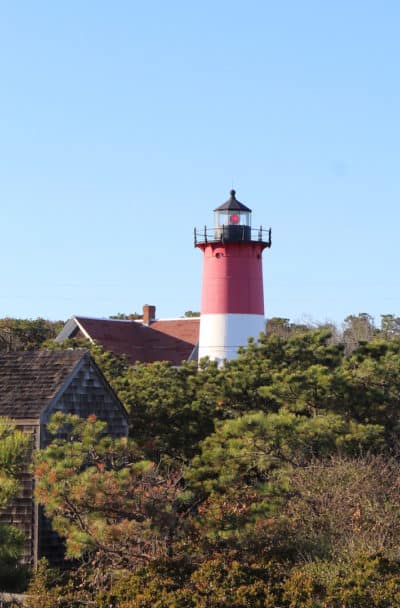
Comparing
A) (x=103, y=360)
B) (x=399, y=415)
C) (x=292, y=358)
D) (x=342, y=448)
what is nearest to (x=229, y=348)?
(x=103, y=360)

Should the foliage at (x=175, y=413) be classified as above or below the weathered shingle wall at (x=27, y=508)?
above

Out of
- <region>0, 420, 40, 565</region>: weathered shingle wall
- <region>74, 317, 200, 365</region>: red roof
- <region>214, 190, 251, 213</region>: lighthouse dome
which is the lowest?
<region>0, 420, 40, 565</region>: weathered shingle wall

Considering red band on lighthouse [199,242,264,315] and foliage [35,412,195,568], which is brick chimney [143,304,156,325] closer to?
red band on lighthouse [199,242,264,315]

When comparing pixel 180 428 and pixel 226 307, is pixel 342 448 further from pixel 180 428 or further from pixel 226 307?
pixel 226 307

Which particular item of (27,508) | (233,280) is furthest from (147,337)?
(27,508)

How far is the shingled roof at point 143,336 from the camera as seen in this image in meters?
52.5

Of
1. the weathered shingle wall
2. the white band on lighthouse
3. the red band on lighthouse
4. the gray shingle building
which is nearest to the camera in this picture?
the weathered shingle wall

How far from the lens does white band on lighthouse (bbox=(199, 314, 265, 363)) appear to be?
39.7 meters

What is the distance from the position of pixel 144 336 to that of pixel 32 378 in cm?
3205

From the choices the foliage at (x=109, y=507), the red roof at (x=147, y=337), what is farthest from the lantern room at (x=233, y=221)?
the foliage at (x=109, y=507)

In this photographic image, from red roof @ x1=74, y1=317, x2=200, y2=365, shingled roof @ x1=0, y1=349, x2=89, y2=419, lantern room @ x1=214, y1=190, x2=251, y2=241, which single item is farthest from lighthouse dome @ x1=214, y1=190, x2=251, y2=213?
shingled roof @ x1=0, y1=349, x2=89, y2=419

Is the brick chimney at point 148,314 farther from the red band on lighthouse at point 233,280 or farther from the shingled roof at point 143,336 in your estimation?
the red band on lighthouse at point 233,280

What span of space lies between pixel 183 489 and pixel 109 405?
423 centimetres

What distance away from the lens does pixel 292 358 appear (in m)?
27.2
